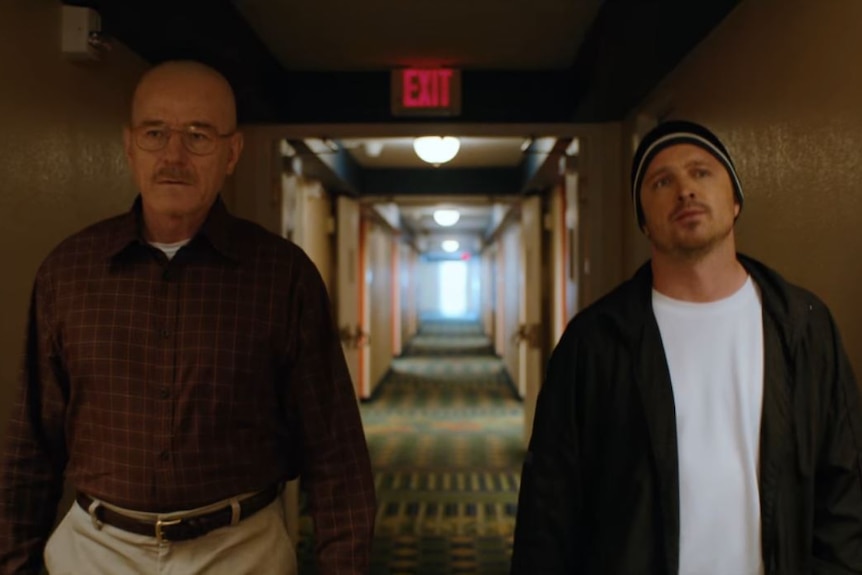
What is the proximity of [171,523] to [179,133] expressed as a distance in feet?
2.42

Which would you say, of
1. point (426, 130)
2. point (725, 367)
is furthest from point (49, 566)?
point (426, 130)

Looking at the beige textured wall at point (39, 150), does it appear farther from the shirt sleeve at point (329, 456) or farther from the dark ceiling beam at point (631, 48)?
the dark ceiling beam at point (631, 48)

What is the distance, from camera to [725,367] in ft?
4.35

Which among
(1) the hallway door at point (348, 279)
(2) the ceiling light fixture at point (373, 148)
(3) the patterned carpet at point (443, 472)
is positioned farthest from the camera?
(1) the hallway door at point (348, 279)

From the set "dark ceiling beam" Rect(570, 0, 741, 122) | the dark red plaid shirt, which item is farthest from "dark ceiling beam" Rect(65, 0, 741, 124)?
the dark red plaid shirt

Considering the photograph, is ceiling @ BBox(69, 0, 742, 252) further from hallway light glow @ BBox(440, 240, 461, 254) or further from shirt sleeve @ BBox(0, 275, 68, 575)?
hallway light glow @ BBox(440, 240, 461, 254)

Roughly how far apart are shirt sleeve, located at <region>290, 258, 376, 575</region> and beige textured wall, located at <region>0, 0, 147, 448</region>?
32.1 inches

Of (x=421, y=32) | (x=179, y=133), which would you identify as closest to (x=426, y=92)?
(x=421, y=32)

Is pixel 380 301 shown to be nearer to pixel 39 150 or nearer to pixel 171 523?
pixel 39 150

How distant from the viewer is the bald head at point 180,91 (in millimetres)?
1401

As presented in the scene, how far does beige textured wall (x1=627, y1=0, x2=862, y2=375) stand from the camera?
1.43 metres

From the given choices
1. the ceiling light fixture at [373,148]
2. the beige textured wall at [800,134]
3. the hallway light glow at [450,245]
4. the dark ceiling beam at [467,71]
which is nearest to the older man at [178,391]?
the dark ceiling beam at [467,71]

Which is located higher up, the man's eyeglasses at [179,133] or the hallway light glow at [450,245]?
the hallway light glow at [450,245]

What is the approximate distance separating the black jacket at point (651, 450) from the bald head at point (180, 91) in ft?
2.83
